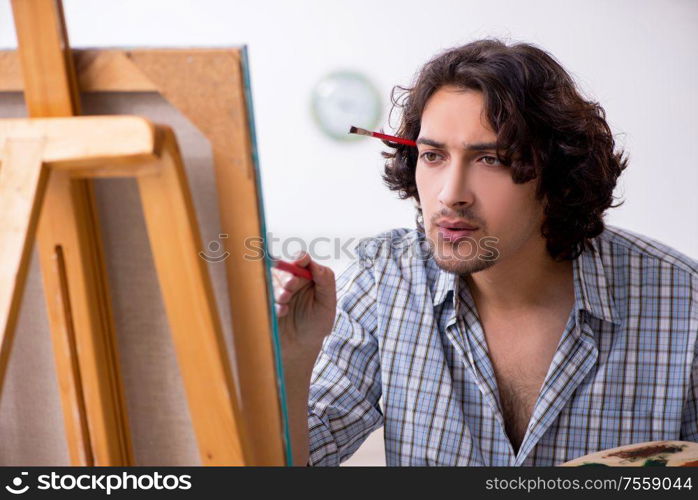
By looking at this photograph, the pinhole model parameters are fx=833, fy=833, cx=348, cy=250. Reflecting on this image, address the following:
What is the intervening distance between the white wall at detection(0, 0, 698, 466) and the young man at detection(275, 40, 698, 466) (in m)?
2.47

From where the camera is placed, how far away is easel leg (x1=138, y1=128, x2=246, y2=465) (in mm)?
789

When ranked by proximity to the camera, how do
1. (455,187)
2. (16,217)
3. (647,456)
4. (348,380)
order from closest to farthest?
(16,217), (647,456), (455,187), (348,380)

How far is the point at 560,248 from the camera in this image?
1.54m

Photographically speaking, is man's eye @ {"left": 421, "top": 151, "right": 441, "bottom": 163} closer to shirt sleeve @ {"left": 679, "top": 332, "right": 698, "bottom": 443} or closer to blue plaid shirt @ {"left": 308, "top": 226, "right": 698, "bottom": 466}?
blue plaid shirt @ {"left": 308, "top": 226, "right": 698, "bottom": 466}

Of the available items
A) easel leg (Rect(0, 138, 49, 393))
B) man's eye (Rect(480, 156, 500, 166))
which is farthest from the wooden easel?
man's eye (Rect(480, 156, 500, 166))

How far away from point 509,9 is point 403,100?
252 centimetres

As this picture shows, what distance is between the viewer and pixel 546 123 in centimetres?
155

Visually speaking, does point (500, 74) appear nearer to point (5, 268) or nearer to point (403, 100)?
point (403, 100)

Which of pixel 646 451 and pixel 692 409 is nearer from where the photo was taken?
pixel 646 451

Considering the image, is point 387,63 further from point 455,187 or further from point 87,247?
point 87,247

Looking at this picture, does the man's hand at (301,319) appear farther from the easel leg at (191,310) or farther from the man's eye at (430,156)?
the man's eye at (430,156)

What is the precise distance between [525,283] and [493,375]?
193 mm

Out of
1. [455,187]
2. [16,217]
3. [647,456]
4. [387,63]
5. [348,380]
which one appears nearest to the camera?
[16,217]

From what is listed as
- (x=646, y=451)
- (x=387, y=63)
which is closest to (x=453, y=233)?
(x=646, y=451)
